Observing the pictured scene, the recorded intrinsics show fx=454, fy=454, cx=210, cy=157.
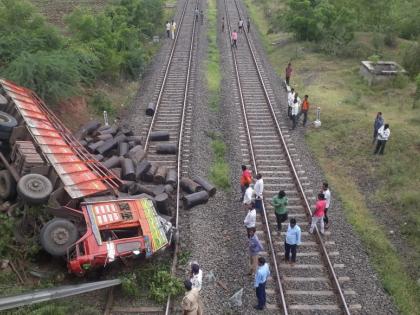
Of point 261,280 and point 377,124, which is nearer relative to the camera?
point 261,280

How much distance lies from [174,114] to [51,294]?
12.4 m

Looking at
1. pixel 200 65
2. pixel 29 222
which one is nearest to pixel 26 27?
pixel 200 65

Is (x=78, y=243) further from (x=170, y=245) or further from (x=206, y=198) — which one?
(x=206, y=198)

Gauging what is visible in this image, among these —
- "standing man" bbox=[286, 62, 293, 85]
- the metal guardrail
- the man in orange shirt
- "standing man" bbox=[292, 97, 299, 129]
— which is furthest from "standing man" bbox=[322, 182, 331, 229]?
"standing man" bbox=[286, 62, 293, 85]

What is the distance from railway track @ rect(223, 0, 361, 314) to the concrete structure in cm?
585

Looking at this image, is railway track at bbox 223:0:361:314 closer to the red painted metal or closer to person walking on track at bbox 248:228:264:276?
person walking on track at bbox 248:228:264:276

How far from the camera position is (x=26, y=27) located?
2178 cm

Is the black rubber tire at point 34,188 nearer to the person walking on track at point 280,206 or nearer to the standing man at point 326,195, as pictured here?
the person walking on track at point 280,206

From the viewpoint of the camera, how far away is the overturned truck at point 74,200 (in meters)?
9.97

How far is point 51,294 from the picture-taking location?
351 inches

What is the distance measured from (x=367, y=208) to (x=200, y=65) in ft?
54.1

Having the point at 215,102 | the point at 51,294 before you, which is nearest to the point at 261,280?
the point at 51,294

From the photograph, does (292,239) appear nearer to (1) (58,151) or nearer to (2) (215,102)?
(1) (58,151)

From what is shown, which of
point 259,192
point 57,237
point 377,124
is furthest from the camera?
point 377,124
